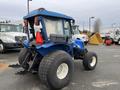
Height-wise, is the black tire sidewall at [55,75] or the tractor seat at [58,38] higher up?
the tractor seat at [58,38]

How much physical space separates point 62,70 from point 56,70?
522 mm

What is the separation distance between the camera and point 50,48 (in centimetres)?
764

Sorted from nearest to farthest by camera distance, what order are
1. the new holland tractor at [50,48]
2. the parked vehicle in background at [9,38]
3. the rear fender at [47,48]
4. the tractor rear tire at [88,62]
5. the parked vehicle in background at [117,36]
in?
1. the new holland tractor at [50,48]
2. the rear fender at [47,48]
3. the tractor rear tire at [88,62]
4. the parked vehicle in background at [9,38]
5. the parked vehicle in background at [117,36]

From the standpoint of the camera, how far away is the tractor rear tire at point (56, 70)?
6.86 meters

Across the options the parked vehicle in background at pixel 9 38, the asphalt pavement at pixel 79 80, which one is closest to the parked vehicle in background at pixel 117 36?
the parked vehicle in background at pixel 9 38

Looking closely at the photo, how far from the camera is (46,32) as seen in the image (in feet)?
25.3

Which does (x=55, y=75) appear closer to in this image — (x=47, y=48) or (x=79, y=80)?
(x=47, y=48)

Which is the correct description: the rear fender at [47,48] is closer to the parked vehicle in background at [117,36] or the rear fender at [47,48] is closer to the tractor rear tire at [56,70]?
the tractor rear tire at [56,70]

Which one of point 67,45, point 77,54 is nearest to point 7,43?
point 77,54

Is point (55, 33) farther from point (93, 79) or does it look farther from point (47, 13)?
point (93, 79)

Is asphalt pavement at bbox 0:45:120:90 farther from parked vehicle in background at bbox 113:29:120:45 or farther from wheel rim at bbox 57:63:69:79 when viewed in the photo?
parked vehicle in background at bbox 113:29:120:45

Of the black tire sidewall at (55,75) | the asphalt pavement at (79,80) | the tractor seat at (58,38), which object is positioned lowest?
the asphalt pavement at (79,80)

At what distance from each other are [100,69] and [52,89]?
143 inches

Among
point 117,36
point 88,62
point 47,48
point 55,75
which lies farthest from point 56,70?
point 117,36
